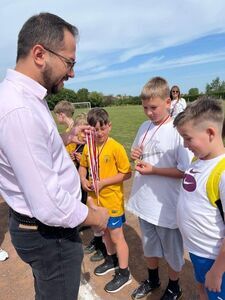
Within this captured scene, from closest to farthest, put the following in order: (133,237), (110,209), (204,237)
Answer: (204,237) < (110,209) < (133,237)

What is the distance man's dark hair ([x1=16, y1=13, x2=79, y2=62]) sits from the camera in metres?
1.94

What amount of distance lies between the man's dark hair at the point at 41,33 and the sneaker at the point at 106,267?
2.85 m

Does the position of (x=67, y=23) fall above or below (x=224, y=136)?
above

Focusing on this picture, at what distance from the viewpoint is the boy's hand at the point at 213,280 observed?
221 centimetres

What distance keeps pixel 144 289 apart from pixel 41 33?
2764mm

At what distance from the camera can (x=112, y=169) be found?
3756 millimetres

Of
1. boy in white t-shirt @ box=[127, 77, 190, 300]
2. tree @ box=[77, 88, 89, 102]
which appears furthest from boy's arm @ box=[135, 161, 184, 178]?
tree @ box=[77, 88, 89, 102]

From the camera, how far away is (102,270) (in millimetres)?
4016

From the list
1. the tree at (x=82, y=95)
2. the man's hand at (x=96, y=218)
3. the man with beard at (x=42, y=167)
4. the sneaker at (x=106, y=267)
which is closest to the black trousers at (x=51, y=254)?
the man with beard at (x=42, y=167)

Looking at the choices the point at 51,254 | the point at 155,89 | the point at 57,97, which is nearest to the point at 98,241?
the point at 155,89

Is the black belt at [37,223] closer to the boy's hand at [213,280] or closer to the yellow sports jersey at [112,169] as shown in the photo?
the boy's hand at [213,280]

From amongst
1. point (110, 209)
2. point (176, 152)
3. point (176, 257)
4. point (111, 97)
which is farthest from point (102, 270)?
point (111, 97)

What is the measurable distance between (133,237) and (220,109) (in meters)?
2.84

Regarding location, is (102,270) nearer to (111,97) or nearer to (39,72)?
(39,72)
